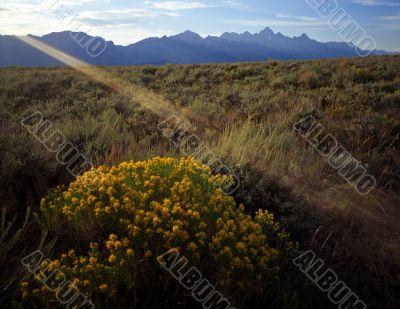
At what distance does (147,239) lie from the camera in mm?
2703

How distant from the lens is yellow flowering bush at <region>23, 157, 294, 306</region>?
2.53 m

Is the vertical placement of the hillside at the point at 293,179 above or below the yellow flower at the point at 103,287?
above

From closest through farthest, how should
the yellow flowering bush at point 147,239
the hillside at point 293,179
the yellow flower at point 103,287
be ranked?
1. the yellow flower at point 103,287
2. the yellow flowering bush at point 147,239
3. the hillside at point 293,179

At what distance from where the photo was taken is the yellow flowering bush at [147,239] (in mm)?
2527

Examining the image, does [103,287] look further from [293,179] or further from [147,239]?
[293,179]

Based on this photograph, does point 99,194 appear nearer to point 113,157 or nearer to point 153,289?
point 153,289

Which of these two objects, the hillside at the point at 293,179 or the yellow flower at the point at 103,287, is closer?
the yellow flower at the point at 103,287

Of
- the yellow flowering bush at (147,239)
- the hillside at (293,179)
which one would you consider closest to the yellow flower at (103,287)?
the yellow flowering bush at (147,239)

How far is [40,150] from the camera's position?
16.8ft

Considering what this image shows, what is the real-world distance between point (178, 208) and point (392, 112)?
7700 mm

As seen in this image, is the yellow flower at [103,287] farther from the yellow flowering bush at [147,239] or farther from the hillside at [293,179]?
the hillside at [293,179]

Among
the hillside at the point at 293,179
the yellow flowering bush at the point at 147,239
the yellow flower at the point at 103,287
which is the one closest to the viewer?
the yellow flower at the point at 103,287

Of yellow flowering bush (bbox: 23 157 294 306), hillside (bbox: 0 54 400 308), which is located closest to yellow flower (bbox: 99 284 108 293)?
yellow flowering bush (bbox: 23 157 294 306)

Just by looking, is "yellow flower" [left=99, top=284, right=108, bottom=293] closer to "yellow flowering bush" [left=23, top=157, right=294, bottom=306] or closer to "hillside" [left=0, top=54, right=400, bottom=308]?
"yellow flowering bush" [left=23, top=157, right=294, bottom=306]
